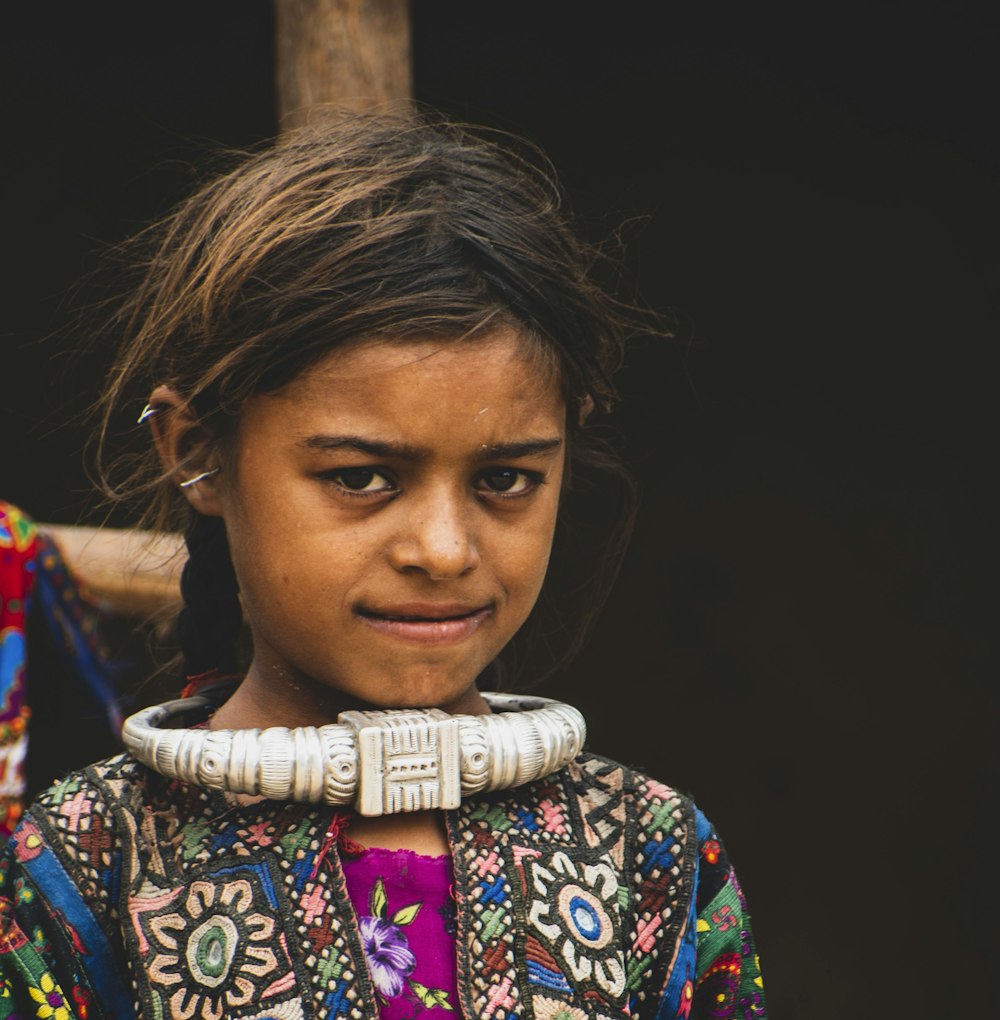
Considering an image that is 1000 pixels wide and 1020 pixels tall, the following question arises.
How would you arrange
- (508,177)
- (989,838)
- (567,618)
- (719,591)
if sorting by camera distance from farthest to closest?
1. (719,591)
2. (989,838)
3. (567,618)
4. (508,177)

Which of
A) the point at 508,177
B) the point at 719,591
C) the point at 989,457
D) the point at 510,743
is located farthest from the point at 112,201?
the point at 510,743

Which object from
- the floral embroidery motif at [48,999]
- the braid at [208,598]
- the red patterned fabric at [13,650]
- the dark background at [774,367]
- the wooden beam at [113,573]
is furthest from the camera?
the dark background at [774,367]

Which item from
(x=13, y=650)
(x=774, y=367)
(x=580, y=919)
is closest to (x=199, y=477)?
(x=580, y=919)

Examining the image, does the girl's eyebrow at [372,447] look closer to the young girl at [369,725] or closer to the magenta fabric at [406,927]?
the young girl at [369,725]

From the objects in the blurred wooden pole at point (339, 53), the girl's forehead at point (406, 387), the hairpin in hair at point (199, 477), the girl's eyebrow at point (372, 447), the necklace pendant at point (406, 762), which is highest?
the blurred wooden pole at point (339, 53)

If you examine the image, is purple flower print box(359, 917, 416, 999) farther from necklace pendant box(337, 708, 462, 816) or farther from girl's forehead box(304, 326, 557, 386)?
girl's forehead box(304, 326, 557, 386)

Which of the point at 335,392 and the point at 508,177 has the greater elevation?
the point at 508,177

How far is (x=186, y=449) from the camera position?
1.50 m

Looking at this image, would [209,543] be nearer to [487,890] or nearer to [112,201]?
[487,890]

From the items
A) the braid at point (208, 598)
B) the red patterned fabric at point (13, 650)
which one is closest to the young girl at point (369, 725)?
the braid at point (208, 598)

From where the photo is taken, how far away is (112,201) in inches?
175

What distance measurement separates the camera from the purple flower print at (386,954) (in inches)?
52.6

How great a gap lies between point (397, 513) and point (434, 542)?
0.17ft

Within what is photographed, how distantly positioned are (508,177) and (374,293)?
31 centimetres
